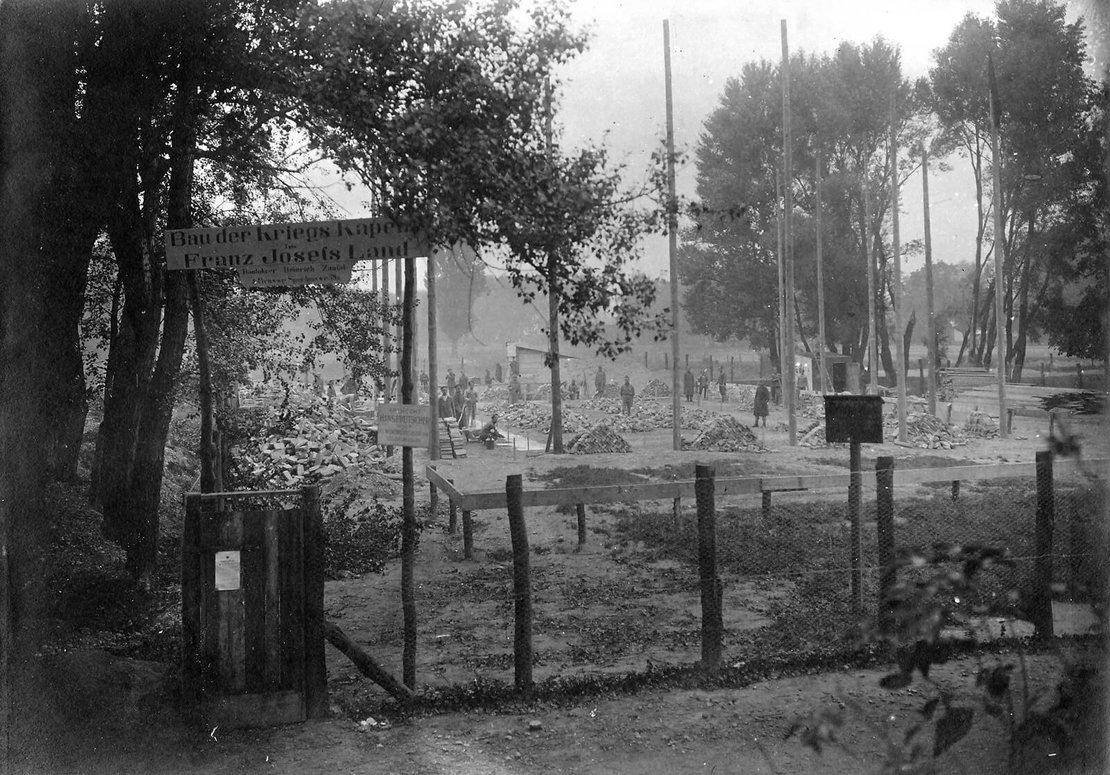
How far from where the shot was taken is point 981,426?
93.9 feet

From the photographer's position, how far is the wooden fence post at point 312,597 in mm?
5898

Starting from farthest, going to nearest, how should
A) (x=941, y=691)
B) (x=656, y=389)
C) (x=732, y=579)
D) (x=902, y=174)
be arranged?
(x=656, y=389) → (x=902, y=174) → (x=732, y=579) → (x=941, y=691)

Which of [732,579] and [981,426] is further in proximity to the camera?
[981,426]

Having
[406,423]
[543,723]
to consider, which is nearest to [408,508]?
[406,423]

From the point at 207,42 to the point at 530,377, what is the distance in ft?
149

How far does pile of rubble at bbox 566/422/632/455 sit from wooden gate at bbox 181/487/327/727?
1919 centimetres

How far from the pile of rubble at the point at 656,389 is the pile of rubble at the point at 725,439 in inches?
798

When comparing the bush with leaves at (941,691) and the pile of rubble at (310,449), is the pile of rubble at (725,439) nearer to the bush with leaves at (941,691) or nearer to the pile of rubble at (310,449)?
the pile of rubble at (310,449)

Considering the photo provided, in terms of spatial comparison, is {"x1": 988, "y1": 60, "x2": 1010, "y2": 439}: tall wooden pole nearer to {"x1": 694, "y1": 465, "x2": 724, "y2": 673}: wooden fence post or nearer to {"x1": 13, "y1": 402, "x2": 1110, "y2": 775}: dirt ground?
{"x1": 13, "y1": 402, "x2": 1110, "y2": 775}: dirt ground

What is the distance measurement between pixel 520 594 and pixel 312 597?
57.7 inches

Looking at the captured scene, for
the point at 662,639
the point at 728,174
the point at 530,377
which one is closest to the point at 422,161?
the point at 662,639

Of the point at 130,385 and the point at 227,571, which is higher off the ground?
the point at 130,385

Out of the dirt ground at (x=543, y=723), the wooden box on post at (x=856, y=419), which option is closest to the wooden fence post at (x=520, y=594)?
the dirt ground at (x=543, y=723)

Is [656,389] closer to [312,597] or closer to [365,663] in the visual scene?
[365,663]
